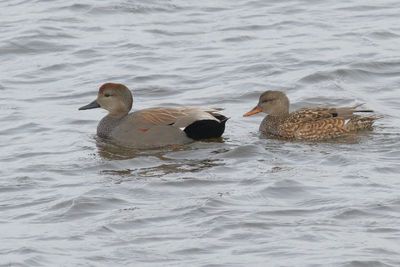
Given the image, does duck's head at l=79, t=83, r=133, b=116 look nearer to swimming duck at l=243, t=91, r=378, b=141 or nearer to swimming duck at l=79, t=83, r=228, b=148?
swimming duck at l=79, t=83, r=228, b=148

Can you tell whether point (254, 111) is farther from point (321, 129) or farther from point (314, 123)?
point (321, 129)

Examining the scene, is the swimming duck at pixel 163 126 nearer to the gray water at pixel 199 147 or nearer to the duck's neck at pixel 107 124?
the duck's neck at pixel 107 124

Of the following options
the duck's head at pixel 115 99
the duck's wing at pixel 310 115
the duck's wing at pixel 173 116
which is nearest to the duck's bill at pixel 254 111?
the duck's wing at pixel 310 115

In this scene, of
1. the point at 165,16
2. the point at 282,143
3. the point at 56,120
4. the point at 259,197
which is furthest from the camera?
the point at 165,16

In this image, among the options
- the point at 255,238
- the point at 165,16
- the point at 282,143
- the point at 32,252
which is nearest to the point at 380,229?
the point at 255,238

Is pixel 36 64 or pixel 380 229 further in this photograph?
pixel 36 64

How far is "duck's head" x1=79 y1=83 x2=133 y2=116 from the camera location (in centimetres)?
1422

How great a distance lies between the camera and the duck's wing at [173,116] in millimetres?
13555

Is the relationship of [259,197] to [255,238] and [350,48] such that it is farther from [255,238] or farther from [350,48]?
[350,48]

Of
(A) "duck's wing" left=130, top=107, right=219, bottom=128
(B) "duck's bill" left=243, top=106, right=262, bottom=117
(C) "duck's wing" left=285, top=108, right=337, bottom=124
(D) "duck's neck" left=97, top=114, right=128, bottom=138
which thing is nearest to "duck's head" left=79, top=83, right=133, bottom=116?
(D) "duck's neck" left=97, top=114, right=128, bottom=138

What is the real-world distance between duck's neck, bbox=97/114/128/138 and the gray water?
0.19 m

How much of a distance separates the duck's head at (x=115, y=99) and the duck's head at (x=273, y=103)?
4.34 ft

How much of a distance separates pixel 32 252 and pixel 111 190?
201 centimetres

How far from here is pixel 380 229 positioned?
32.9 feet
